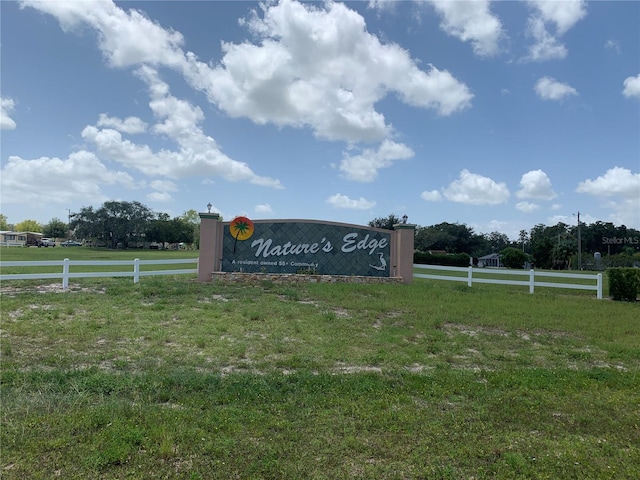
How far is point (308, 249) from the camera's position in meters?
15.0

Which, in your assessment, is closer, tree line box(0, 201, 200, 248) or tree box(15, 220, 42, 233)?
tree line box(0, 201, 200, 248)

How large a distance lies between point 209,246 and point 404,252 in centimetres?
706

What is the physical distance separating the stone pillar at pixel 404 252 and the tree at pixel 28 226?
12537 cm

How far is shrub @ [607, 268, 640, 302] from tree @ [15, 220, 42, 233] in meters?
131

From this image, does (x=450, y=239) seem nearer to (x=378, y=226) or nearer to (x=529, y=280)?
(x=378, y=226)

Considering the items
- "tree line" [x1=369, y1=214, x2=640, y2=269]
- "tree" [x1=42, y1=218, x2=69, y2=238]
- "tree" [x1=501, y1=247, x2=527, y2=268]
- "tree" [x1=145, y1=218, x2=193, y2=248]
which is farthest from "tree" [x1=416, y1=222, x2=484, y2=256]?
"tree" [x1=42, y1=218, x2=69, y2=238]

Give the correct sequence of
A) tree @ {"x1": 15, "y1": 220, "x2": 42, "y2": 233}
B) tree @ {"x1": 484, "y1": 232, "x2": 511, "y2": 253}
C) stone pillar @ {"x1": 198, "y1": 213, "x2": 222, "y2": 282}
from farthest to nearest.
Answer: tree @ {"x1": 15, "y1": 220, "x2": 42, "y2": 233} < tree @ {"x1": 484, "y1": 232, "x2": 511, "y2": 253} < stone pillar @ {"x1": 198, "y1": 213, "x2": 222, "y2": 282}

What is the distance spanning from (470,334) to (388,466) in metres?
5.20

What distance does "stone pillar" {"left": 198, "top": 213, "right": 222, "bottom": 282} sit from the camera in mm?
14383

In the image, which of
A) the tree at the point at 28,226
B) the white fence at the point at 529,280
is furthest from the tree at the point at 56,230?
the white fence at the point at 529,280

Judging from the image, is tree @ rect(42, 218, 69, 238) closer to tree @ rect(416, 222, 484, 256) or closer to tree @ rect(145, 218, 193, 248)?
tree @ rect(145, 218, 193, 248)

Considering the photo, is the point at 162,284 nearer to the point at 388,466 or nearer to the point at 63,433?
the point at 63,433

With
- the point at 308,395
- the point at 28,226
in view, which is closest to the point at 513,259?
the point at 308,395

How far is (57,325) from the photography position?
23.5ft
